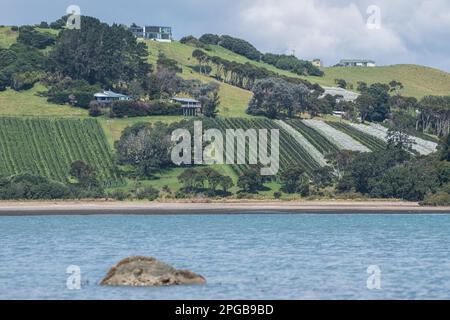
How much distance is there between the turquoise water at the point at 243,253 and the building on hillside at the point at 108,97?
6438cm

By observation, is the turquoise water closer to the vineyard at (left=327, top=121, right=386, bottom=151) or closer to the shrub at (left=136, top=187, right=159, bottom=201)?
the shrub at (left=136, top=187, right=159, bottom=201)

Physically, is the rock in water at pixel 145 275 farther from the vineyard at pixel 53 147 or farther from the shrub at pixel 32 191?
the vineyard at pixel 53 147

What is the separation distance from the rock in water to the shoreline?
6421 centimetres

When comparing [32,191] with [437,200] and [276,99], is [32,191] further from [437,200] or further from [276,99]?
[276,99]

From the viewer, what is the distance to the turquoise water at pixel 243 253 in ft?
169

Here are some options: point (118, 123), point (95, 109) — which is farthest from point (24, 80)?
point (118, 123)

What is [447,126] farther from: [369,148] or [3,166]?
[3,166]

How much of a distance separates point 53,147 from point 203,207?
3421 centimetres

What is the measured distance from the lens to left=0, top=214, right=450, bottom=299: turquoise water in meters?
51.6

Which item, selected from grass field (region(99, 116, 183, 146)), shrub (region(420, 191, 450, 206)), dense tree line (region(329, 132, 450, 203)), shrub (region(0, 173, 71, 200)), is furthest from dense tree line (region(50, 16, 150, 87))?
shrub (region(420, 191, 450, 206))

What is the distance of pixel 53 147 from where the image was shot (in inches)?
5891

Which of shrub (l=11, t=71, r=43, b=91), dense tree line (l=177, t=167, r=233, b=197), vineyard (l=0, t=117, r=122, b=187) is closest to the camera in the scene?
dense tree line (l=177, t=167, r=233, b=197)
